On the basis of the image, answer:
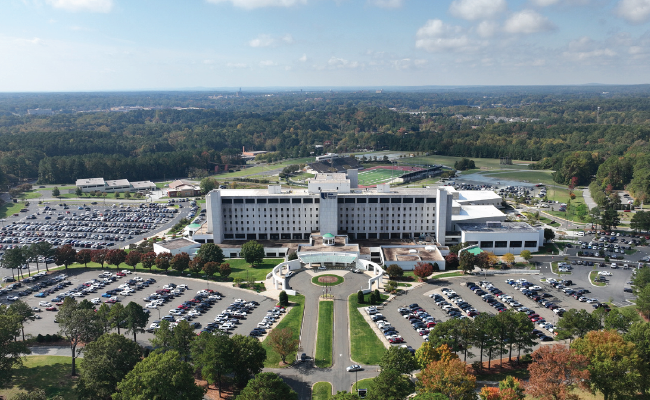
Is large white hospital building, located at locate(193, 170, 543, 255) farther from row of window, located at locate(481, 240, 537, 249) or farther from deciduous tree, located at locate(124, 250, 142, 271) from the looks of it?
deciduous tree, located at locate(124, 250, 142, 271)

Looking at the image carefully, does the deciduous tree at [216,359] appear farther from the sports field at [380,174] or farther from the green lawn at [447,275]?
the sports field at [380,174]

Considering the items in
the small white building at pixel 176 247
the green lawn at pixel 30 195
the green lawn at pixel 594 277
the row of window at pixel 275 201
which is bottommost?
the green lawn at pixel 594 277

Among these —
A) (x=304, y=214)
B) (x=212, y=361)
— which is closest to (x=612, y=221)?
(x=304, y=214)

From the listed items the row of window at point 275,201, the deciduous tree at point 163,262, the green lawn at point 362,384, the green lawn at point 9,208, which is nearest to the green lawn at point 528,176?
the row of window at point 275,201

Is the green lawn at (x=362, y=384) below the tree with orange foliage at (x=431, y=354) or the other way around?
below

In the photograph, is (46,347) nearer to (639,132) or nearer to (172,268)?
(172,268)

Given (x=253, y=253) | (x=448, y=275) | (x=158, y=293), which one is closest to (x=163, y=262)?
(x=158, y=293)
